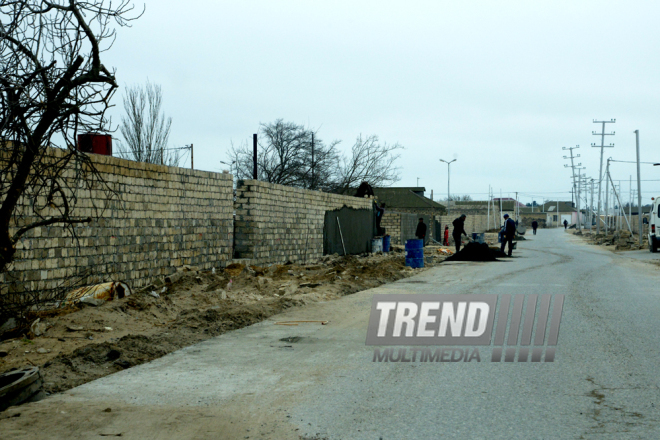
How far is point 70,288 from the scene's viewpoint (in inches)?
404

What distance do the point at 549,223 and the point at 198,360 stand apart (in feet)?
536

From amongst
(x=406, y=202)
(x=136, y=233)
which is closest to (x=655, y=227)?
(x=136, y=233)

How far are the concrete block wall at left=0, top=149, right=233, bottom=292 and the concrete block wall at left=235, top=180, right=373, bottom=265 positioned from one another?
88cm

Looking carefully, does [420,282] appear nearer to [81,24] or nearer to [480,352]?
[480,352]

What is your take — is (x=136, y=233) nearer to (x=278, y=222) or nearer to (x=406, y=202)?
(x=278, y=222)

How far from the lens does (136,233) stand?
40.7 feet

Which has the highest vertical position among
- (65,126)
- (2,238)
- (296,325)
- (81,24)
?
(81,24)

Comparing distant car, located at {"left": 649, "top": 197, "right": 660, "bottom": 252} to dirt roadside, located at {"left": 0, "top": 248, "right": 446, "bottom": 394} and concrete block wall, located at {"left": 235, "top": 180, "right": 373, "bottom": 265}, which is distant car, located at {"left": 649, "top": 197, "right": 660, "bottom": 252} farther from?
dirt roadside, located at {"left": 0, "top": 248, "right": 446, "bottom": 394}

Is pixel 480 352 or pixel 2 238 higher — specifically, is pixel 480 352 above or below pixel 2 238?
below

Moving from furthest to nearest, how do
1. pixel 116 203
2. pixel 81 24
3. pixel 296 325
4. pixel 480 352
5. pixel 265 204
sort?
1. pixel 265 204
2. pixel 116 203
3. pixel 296 325
4. pixel 480 352
5. pixel 81 24

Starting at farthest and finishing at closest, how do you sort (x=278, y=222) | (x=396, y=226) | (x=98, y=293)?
1. (x=396, y=226)
2. (x=278, y=222)
3. (x=98, y=293)

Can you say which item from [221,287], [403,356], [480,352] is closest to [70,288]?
[221,287]

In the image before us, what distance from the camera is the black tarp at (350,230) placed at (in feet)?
79.2

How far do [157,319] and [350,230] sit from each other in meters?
17.3
